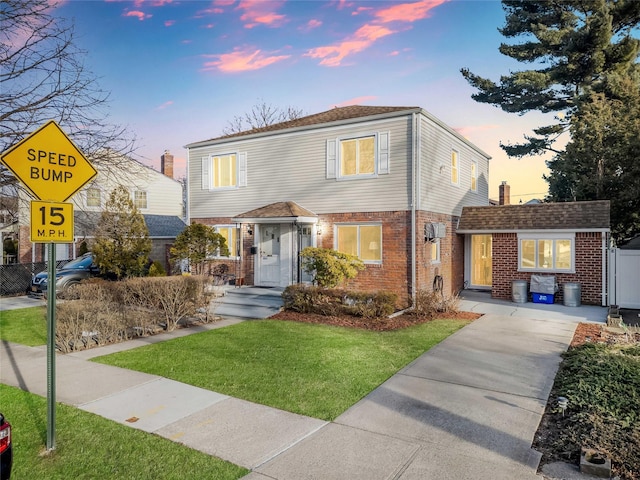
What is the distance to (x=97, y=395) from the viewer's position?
18.0 feet

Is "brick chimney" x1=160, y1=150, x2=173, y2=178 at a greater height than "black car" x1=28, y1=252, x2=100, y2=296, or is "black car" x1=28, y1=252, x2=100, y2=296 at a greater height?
"brick chimney" x1=160, y1=150, x2=173, y2=178

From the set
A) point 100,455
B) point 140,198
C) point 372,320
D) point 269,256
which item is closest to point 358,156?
point 269,256

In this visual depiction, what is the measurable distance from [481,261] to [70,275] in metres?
16.0

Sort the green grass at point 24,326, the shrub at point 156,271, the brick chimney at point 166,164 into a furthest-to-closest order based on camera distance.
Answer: the brick chimney at point 166,164
the shrub at point 156,271
the green grass at point 24,326

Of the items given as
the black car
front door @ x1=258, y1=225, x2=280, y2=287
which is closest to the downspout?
front door @ x1=258, y1=225, x2=280, y2=287

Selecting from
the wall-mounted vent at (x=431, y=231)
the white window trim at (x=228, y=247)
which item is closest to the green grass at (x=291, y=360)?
the wall-mounted vent at (x=431, y=231)

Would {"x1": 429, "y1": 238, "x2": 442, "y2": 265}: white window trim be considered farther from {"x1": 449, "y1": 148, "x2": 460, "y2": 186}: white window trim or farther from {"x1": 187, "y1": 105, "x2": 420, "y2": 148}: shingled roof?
{"x1": 187, "y1": 105, "x2": 420, "y2": 148}: shingled roof

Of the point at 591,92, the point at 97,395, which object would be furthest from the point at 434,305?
the point at 591,92

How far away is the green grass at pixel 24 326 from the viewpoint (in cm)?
898

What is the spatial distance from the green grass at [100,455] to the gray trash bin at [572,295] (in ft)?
40.5

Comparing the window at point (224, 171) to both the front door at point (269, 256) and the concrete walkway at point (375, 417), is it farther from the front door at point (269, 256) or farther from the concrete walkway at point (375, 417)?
the concrete walkway at point (375, 417)

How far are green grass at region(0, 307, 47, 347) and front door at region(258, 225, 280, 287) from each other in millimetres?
7009

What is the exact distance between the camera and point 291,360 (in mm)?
7074

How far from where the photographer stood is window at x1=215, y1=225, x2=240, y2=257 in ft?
A: 54.2
